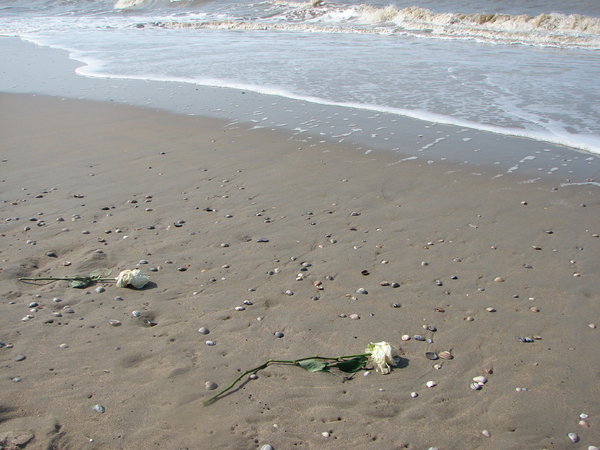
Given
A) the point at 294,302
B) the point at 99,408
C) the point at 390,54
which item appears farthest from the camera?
the point at 390,54

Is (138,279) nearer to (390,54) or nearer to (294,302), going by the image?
(294,302)

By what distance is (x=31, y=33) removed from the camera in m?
20.1

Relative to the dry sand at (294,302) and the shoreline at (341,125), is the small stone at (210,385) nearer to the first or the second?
the dry sand at (294,302)

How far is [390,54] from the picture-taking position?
1335 centimetres

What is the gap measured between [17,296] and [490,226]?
3377mm

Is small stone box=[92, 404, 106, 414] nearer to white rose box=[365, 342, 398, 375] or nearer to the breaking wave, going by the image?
white rose box=[365, 342, 398, 375]

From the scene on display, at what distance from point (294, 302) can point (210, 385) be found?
0.91 m

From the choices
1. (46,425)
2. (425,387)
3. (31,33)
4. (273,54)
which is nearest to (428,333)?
(425,387)

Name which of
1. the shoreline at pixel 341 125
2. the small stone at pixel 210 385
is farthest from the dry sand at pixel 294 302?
the shoreline at pixel 341 125

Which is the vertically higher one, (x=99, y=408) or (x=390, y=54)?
(x=390, y=54)

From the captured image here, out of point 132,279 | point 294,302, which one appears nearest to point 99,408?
point 132,279

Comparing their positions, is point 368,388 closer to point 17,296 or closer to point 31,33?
point 17,296

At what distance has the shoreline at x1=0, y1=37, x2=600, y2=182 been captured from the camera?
20.1 feet

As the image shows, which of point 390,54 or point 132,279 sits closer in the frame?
point 132,279
